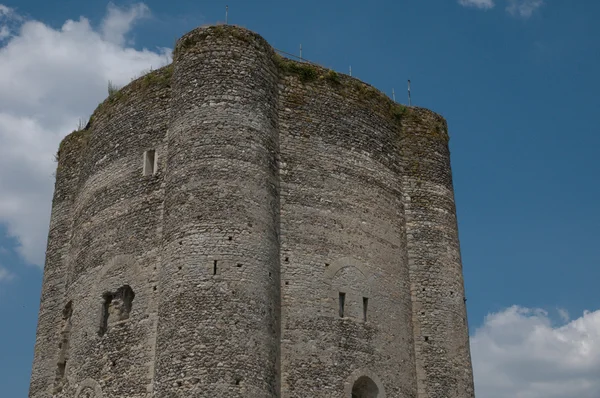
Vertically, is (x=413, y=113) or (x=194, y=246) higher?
(x=413, y=113)

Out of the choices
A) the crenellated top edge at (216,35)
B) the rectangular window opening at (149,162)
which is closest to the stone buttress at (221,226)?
the crenellated top edge at (216,35)

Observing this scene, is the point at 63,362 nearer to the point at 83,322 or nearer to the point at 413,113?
the point at 83,322

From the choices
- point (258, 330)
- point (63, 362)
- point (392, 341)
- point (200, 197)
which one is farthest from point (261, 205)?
point (63, 362)

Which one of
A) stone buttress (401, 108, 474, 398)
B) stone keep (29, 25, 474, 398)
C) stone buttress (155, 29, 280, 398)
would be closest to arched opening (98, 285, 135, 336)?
stone keep (29, 25, 474, 398)

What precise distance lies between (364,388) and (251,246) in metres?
4.75

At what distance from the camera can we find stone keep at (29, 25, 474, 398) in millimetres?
19656

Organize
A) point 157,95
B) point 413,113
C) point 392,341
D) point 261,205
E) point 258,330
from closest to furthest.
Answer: point 258,330, point 261,205, point 392,341, point 157,95, point 413,113

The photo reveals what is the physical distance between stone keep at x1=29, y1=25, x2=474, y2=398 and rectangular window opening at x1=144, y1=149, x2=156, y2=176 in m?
0.06

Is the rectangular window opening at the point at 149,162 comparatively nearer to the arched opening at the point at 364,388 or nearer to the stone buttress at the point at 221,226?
the stone buttress at the point at 221,226

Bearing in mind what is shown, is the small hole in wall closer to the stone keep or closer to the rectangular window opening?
the stone keep

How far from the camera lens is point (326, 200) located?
22656 mm

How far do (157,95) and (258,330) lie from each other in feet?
25.9

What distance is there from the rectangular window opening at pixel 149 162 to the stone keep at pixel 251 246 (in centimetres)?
6

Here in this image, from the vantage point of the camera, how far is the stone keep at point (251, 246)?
64.5ft
